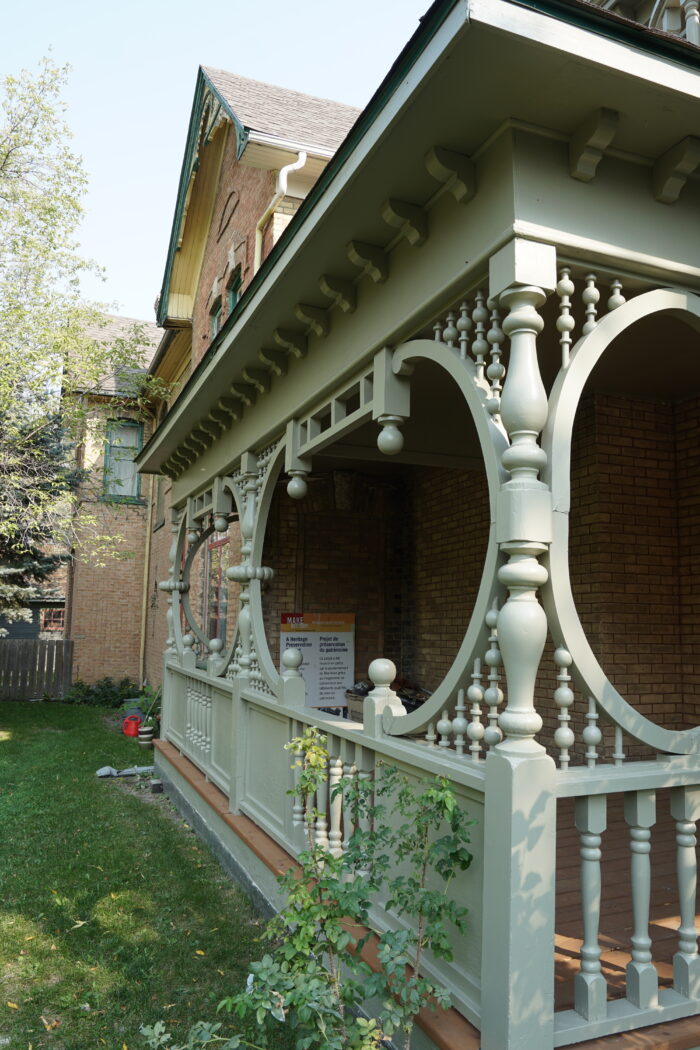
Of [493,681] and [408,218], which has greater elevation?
[408,218]

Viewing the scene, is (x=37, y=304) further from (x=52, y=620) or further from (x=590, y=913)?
(x=52, y=620)

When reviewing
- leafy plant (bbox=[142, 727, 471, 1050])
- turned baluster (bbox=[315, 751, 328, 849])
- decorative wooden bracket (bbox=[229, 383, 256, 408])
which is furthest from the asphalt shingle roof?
leafy plant (bbox=[142, 727, 471, 1050])

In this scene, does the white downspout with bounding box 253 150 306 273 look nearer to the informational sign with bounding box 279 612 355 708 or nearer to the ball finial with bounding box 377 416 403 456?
the informational sign with bounding box 279 612 355 708

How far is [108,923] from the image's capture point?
464 centimetres

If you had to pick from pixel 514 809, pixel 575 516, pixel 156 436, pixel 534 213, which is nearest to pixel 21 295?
pixel 156 436

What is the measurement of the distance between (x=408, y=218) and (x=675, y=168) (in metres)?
1.05

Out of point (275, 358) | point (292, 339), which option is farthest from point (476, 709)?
point (275, 358)

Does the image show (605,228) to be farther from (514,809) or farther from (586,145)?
Answer: (514,809)

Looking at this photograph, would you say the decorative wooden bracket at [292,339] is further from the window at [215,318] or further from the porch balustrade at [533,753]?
the window at [215,318]

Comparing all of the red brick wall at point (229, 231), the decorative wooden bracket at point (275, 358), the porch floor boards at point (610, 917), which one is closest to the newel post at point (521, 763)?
the porch floor boards at point (610, 917)

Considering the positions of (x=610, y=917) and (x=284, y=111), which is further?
(x=284, y=111)

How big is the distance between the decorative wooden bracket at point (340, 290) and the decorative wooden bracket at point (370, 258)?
0.32 m

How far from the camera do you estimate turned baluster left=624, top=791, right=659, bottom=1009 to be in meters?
2.46

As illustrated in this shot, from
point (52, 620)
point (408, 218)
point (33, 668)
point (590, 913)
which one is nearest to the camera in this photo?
point (590, 913)
